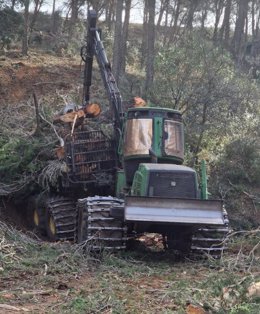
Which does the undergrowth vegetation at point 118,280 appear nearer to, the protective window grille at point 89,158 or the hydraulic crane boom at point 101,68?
the protective window grille at point 89,158

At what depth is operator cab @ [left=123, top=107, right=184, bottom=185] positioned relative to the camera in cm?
1098

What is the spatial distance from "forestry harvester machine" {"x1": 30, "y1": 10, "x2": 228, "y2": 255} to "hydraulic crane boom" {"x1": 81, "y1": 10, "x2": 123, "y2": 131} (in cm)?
2

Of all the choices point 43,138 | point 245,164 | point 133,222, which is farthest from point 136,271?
point 245,164

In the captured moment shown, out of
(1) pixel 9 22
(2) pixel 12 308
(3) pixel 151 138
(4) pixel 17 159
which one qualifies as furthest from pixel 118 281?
(1) pixel 9 22

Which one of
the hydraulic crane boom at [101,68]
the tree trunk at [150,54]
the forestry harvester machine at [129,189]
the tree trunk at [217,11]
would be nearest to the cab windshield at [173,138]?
the forestry harvester machine at [129,189]

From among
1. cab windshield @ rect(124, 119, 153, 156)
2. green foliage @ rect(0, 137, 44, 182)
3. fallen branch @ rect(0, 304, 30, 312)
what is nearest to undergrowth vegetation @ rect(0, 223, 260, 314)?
fallen branch @ rect(0, 304, 30, 312)

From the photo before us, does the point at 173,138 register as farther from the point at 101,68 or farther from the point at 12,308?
the point at 12,308

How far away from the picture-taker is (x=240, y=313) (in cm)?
590

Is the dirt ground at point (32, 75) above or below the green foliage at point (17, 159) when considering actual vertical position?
above

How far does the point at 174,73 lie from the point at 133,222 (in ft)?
29.6

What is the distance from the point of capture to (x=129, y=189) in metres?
11.2

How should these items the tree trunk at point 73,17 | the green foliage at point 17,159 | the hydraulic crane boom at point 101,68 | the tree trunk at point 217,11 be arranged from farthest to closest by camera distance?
the tree trunk at point 217,11 → the tree trunk at point 73,17 → the green foliage at point 17,159 → the hydraulic crane boom at point 101,68

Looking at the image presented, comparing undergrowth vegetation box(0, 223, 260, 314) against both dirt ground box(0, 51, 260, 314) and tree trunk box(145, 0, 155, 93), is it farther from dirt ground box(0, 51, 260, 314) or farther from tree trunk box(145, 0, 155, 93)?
tree trunk box(145, 0, 155, 93)

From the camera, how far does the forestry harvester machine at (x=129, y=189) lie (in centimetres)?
958
